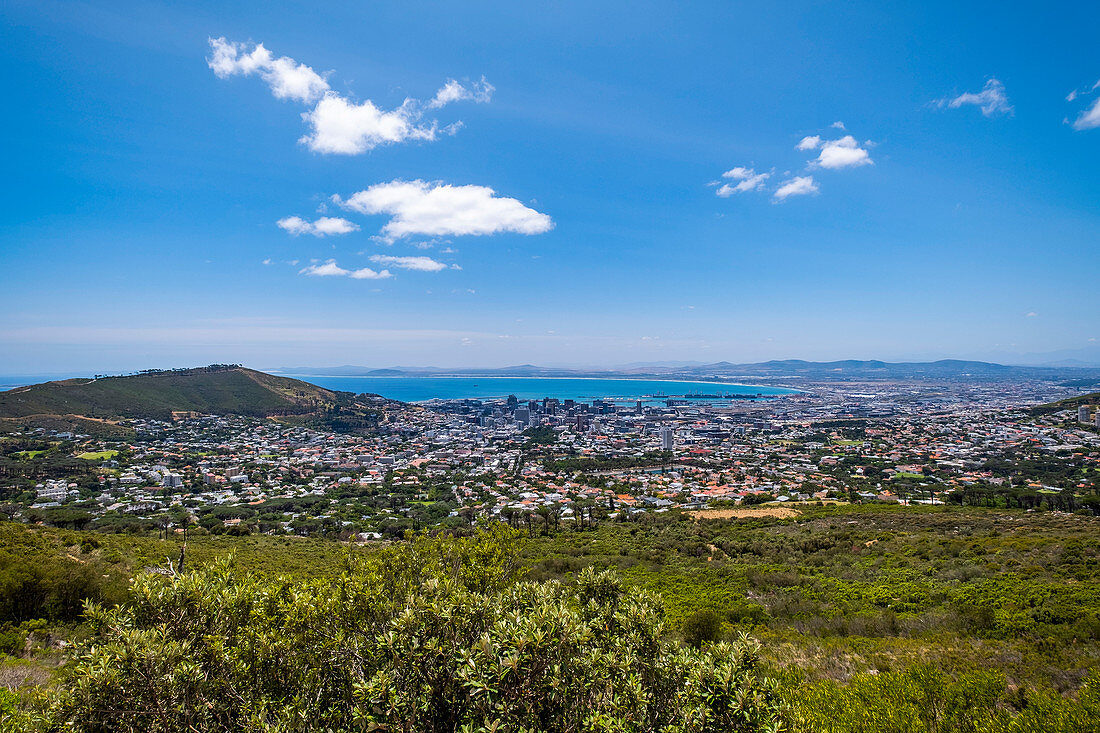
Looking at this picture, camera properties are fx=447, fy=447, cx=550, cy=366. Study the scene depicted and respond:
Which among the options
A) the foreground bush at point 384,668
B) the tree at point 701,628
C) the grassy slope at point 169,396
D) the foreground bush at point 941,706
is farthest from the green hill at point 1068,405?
the grassy slope at point 169,396

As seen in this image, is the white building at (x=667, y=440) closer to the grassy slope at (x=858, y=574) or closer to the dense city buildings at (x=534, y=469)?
the dense city buildings at (x=534, y=469)

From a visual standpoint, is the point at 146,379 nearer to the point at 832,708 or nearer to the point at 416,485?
the point at 416,485

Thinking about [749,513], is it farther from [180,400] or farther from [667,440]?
[180,400]

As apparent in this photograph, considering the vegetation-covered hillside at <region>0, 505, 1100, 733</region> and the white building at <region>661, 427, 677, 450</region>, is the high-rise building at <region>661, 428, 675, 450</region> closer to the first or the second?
the white building at <region>661, 427, 677, 450</region>

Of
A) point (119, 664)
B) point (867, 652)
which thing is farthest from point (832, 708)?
point (119, 664)

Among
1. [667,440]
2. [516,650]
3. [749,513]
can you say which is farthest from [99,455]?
[667,440]

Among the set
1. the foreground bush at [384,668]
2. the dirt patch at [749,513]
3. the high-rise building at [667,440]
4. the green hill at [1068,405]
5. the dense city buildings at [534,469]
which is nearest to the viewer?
the foreground bush at [384,668]
